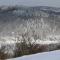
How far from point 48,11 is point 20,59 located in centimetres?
62

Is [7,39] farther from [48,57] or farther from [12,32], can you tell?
[48,57]

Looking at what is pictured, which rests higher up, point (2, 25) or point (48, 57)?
point (2, 25)

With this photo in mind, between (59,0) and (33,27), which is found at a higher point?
(59,0)

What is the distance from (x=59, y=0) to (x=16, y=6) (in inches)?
18.8

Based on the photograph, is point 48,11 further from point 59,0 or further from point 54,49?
point 54,49

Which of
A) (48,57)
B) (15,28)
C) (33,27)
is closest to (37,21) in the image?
(33,27)

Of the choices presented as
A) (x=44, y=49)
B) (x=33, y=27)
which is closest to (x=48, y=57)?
(x=44, y=49)

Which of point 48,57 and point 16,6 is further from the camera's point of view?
point 16,6

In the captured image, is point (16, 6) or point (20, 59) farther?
point (16, 6)

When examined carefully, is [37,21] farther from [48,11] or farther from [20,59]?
[20,59]

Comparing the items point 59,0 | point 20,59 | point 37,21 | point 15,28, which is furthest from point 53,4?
point 20,59

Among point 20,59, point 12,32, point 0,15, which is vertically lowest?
point 20,59

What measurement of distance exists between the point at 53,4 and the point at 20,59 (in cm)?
71

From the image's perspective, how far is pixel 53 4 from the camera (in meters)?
2.67
